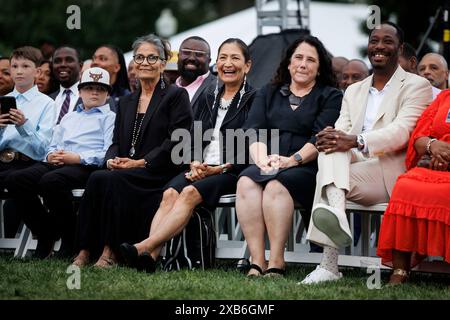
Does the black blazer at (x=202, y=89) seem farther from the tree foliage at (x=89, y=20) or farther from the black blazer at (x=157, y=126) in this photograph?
the tree foliage at (x=89, y=20)

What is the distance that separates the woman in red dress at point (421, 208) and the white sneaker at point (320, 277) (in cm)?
39

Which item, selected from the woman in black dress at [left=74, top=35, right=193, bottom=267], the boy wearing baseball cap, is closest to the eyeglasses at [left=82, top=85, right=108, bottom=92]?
the boy wearing baseball cap

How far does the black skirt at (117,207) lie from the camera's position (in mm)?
8719

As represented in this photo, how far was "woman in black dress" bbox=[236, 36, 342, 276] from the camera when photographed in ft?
26.0

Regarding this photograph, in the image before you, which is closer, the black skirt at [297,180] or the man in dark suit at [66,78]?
the black skirt at [297,180]

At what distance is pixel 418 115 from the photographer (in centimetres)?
802

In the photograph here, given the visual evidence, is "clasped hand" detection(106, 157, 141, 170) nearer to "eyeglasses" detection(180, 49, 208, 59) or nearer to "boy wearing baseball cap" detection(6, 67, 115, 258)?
"boy wearing baseball cap" detection(6, 67, 115, 258)

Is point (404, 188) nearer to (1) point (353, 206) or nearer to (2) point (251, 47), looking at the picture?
(1) point (353, 206)

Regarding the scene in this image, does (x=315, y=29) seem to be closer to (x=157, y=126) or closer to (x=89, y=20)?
(x=157, y=126)

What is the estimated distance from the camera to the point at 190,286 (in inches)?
284

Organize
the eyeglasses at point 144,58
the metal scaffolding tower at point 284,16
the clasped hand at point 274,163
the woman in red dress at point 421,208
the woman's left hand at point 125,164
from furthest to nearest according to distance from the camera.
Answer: the metal scaffolding tower at point 284,16
the eyeglasses at point 144,58
the woman's left hand at point 125,164
the clasped hand at point 274,163
the woman in red dress at point 421,208

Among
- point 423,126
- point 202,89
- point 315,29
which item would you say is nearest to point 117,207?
point 202,89

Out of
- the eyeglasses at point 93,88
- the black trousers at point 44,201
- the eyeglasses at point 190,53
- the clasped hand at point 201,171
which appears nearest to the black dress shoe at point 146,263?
the clasped hand at point 201,171

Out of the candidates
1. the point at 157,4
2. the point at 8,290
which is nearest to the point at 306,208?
the point at 8,290
